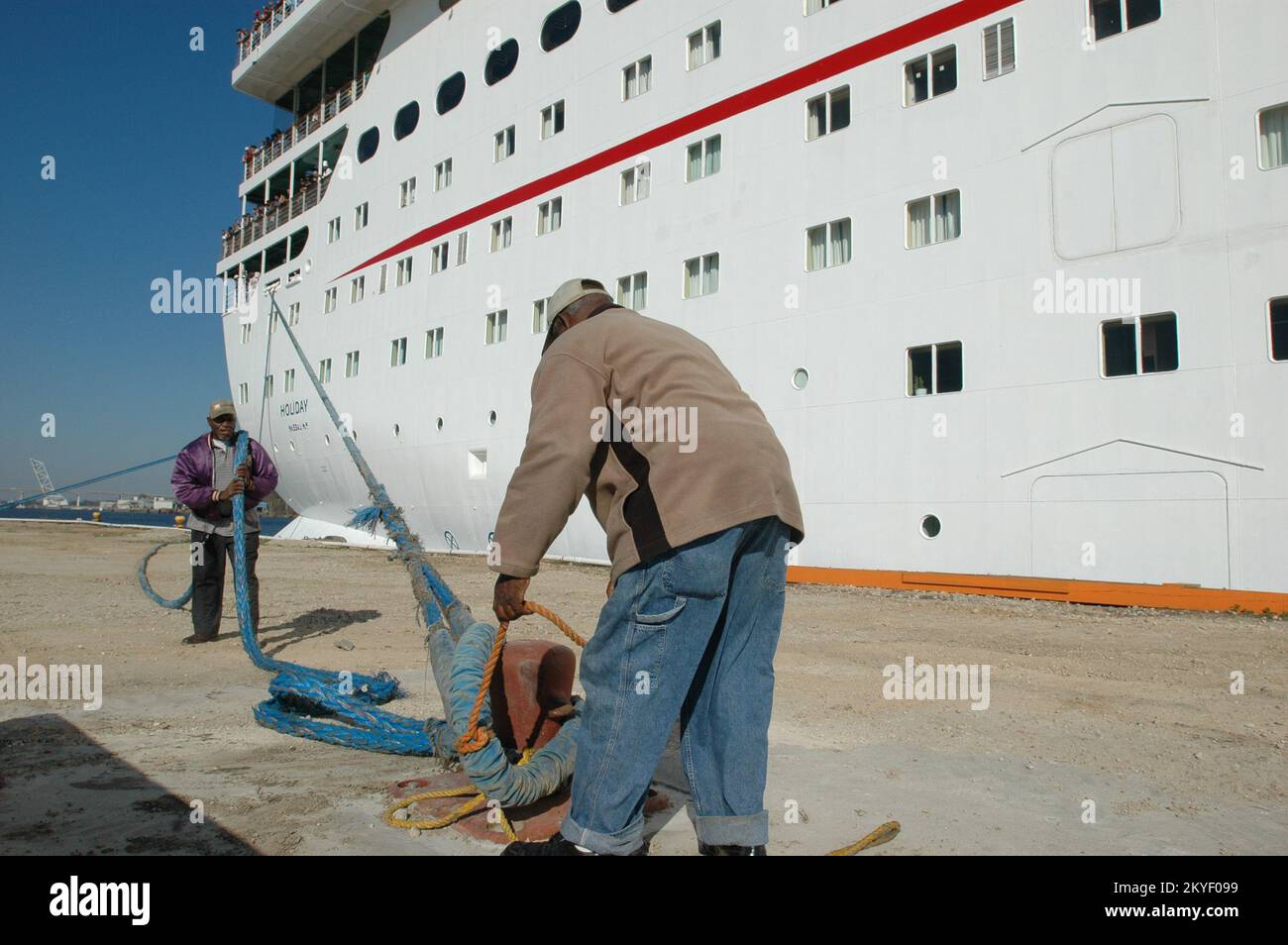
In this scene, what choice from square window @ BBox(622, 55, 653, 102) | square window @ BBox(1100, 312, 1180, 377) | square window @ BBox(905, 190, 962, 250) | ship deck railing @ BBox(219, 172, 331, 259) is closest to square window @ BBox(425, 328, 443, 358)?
square window @ BBox(622, 55, 653, 102)

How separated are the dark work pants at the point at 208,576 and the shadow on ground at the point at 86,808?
2336mm

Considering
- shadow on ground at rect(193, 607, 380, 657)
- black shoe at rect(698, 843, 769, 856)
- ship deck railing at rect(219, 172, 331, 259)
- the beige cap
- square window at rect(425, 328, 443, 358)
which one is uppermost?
ship deck railing at rect(219, 172, 331, 259)

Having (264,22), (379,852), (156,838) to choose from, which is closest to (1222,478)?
(379,852)

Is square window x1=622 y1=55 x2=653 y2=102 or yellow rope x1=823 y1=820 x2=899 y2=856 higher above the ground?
square window x1=622 y1=55 x2=653 y2=102

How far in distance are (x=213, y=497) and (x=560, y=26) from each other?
11.6 metres

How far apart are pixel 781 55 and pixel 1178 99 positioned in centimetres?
480

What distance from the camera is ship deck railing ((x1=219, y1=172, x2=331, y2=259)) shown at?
2014 cm

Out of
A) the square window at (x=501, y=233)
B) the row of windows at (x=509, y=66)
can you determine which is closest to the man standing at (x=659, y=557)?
the row of windows at (x=509, y=66)

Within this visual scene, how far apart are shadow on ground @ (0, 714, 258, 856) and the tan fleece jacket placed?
1.20 metres

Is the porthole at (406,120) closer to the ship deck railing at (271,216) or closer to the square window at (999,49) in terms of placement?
the ship deck railing at (271,216)

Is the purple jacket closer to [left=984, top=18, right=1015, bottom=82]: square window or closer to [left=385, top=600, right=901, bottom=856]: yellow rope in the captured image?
[left=385, top=600, right=901, bottom=856]: yellow rope

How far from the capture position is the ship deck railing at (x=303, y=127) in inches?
744

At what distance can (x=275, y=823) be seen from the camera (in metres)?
2.34

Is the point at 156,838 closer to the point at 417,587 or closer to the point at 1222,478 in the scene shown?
the point at 417,587
